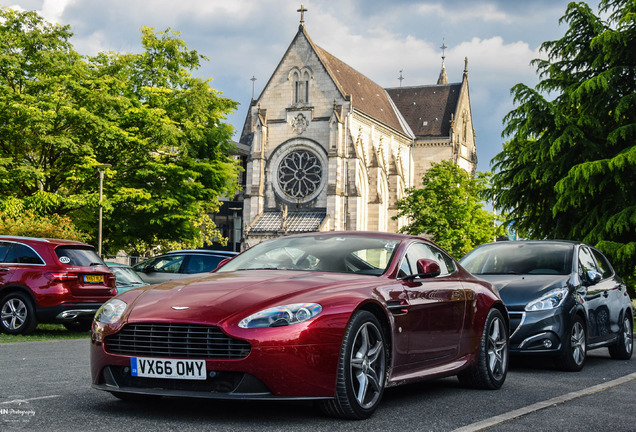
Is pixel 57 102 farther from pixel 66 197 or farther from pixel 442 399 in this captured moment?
pixel 442 399

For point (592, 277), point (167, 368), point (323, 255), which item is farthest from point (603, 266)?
point (167, 368)

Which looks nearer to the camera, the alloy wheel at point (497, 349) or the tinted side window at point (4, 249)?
the alloy wheel at point (497, 349)

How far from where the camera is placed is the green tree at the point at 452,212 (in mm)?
62812

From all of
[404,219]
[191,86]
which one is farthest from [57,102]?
[404,219]

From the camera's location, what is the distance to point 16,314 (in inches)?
592

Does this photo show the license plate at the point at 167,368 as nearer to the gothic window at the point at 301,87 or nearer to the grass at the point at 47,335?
Result: the grass at the point at 47,335

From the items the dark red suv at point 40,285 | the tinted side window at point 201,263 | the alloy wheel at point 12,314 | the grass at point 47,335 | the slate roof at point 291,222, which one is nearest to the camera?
the grass at point 47,335

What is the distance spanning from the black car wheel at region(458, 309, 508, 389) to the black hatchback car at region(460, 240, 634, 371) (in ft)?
5.52

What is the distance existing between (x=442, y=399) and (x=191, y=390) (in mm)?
2576

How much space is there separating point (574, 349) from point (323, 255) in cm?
465

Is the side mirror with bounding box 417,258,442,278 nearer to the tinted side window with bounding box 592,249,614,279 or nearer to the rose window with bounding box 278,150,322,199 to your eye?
the tinted side window with bounding box 592,249,614,279

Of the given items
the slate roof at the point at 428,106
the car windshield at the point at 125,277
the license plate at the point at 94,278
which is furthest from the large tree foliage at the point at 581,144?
the slate roof at the point at 428,106

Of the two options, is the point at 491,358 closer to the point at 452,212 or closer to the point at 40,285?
the point at 40,285

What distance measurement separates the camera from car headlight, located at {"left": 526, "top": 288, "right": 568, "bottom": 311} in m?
10.5
